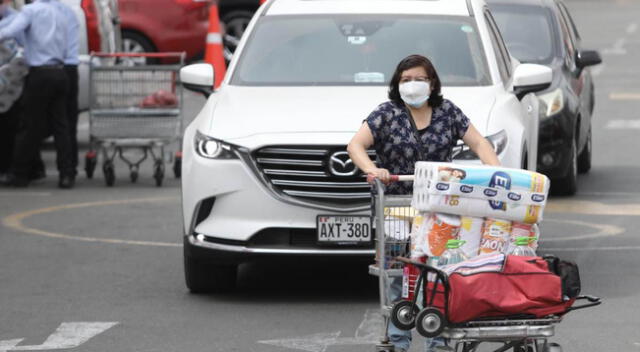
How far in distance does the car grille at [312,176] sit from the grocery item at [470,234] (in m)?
2.94

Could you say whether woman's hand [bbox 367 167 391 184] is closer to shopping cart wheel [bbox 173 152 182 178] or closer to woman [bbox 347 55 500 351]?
A: woman [bbox 347 55 500 351]

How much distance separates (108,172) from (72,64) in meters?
1.10

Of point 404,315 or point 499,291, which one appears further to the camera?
point 404,315

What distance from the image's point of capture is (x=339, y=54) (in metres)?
10.8

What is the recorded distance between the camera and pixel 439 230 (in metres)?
6.54

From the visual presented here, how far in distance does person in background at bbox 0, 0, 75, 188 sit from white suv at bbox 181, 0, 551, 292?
502 cm

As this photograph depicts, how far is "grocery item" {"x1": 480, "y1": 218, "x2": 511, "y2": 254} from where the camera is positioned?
6523 millimetres

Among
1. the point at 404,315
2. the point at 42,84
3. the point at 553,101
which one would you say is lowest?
the point at 404,315

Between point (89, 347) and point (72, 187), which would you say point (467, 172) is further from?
point (72, 187)

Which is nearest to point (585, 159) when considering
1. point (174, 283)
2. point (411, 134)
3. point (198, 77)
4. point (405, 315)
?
point (198, 77)

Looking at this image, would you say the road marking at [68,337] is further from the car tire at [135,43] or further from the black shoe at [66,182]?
the car tire at [135,43]

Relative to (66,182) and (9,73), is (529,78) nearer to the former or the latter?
(66,182)

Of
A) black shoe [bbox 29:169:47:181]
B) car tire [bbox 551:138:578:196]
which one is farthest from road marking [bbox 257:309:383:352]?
black shoe [bbox 29:169:47:181]

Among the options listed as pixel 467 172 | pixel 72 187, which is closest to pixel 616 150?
pixel 72 187
